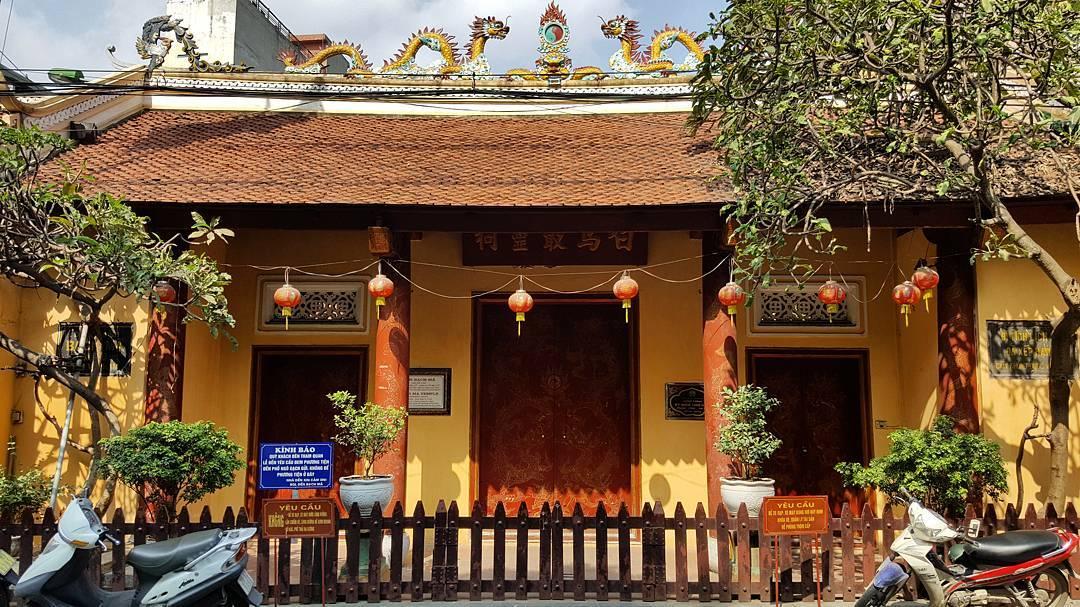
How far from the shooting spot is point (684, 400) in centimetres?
902

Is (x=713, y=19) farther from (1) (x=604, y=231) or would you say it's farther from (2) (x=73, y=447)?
(2) (x=73, y=447)

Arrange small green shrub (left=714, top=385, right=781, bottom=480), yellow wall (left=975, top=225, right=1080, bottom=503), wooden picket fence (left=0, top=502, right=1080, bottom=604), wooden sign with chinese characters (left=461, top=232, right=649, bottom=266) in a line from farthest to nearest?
wooden sign with chinese characters (left=461, top=232, right=649, bottom=266), yellow wall (left=975, top=225, right=1080, bottom=503), small green shrub (left=714, top=385, right=781, bottom=480), wooden picket fence (left=0, top=502, right=1080, bottom=604)

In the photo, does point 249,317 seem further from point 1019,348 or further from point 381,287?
point 1019,348

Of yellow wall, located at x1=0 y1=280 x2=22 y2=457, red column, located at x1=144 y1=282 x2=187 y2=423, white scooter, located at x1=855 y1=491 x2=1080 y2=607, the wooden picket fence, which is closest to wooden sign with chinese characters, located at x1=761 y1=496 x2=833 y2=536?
the wooden picket fence

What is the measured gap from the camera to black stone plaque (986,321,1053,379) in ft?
24.9

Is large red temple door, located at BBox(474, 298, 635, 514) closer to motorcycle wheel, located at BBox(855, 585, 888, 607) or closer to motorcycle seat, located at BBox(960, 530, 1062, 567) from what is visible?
motorcycle wheel, located at BBox(855, 585, 888, 607)

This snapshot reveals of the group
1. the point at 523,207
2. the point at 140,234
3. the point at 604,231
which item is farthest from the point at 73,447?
the point at 604,231

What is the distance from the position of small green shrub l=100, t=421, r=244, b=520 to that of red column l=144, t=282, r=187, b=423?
103 cm

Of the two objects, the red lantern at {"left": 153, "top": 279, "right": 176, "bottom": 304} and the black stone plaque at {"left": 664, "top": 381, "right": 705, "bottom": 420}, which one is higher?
the red lantern at {"left": 153, "top": 279, "right": 176, "bottom": 304}

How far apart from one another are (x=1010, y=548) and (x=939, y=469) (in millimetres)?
1213

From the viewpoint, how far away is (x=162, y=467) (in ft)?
21.0

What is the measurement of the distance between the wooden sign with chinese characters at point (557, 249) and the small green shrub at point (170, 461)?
3.61 metres

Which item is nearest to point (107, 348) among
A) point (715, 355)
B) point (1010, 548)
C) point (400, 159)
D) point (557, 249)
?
point (400, 159)

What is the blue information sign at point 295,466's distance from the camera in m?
6.40
